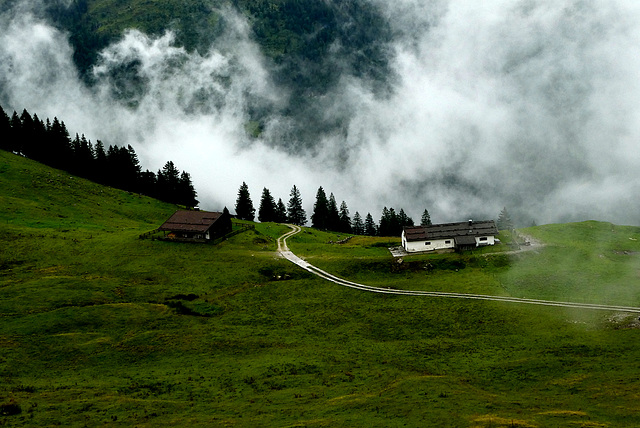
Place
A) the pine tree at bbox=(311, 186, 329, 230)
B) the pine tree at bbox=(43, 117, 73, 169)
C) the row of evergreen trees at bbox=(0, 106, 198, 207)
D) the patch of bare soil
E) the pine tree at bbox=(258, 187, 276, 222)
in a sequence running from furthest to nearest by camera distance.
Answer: the pine tree at bbox=(311, 186, 329, 230) → the pine tree at bbox=(258, 187, 276, 222) → the row of evergreen trees at bbox=(0, 106, 198, 207) → the pine tree at bbox=(43, 117, 73, 169) → the patch of bare soil

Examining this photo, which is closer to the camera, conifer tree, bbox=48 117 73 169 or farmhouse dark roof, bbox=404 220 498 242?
farmhouse dark roof, bbox=404 220 498 242

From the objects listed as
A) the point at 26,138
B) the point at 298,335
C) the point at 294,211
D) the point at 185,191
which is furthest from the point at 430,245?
the point at 26,138

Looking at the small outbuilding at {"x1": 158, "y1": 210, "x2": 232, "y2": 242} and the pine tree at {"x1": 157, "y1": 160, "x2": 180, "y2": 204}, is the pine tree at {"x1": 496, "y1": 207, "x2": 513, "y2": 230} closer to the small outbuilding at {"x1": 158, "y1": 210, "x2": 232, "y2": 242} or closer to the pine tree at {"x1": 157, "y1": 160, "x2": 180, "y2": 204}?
the small outbuilding at {"x1": 158, "y1": 210, "x2": 232, "y2": 242}

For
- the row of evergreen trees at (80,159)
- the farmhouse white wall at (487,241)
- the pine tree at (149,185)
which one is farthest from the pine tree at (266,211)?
the farmhouse white wall at (487,241)

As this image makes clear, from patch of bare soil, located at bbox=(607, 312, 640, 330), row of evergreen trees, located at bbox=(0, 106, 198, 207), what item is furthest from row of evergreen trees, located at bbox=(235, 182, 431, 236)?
patch of bare soil, located at bbox=(607, 312, 640, 330)

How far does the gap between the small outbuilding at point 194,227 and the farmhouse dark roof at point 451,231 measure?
4406 centimetres

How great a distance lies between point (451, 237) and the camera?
10219 centimetres

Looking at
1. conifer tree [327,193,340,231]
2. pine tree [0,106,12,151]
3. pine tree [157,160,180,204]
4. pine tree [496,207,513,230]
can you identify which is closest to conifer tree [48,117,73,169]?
pine tree [0,106,12,151]

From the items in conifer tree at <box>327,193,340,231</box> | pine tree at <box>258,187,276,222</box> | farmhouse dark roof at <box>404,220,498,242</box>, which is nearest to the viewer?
farmhouse dark roof at <box>404,220,498,242</box>

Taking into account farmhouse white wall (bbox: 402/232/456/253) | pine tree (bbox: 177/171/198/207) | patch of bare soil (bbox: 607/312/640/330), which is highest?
pine tree (bbox: 177/171/198/207)

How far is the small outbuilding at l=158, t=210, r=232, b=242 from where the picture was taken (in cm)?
10275

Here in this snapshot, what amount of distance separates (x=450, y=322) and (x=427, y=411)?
105 feet

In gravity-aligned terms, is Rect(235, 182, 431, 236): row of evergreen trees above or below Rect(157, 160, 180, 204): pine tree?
below

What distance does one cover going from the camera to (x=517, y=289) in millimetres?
77250
